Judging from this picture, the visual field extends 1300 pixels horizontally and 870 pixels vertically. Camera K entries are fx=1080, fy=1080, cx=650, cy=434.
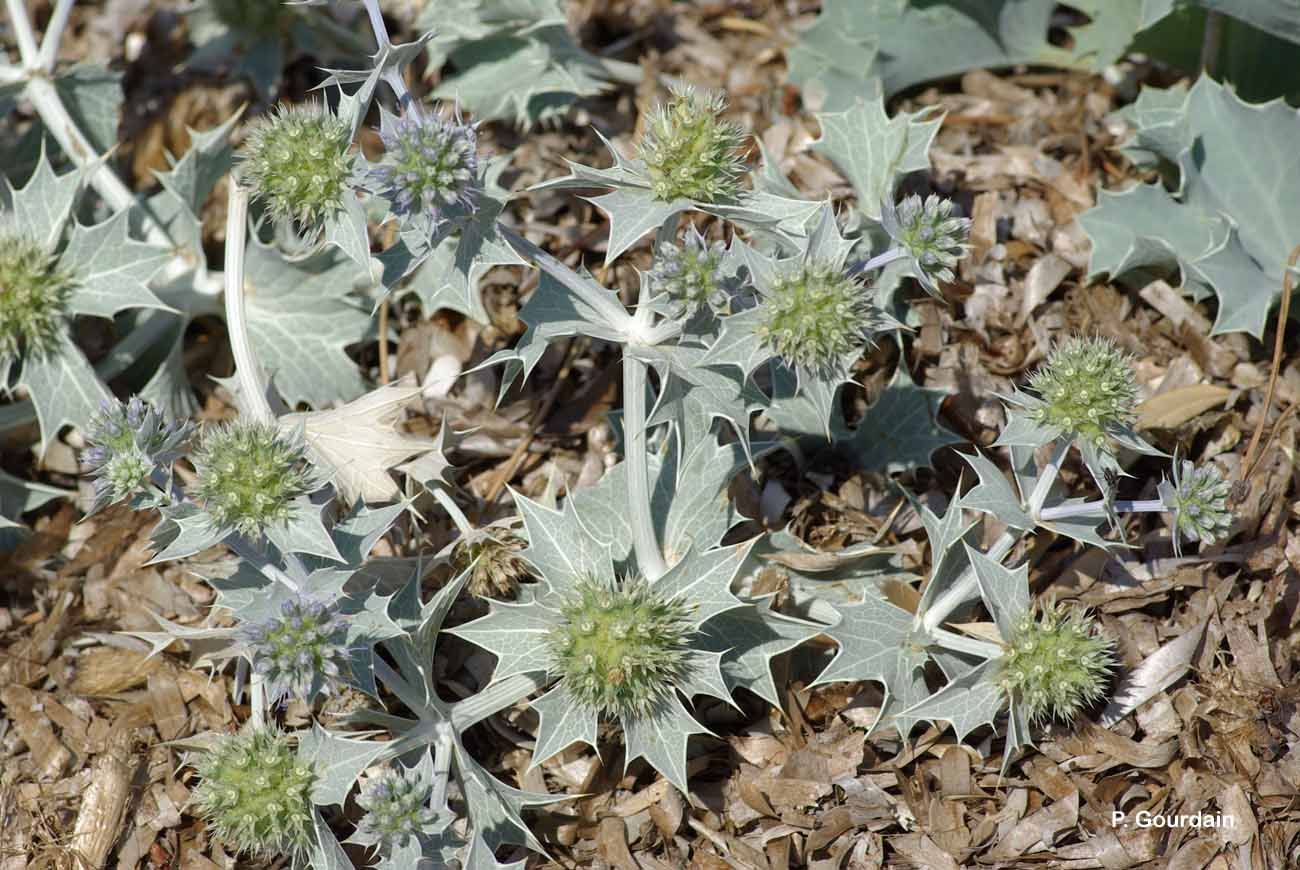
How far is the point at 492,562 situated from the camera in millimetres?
2652

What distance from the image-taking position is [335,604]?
2.19 meters

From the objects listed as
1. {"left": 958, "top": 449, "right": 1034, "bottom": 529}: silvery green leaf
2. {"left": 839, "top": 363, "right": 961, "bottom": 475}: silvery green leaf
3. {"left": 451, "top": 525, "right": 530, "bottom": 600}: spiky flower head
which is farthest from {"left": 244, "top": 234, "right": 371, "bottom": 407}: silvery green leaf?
{"left": 958, "top": 449, "right": 1034, "bottom": 529}: silvery green leaf

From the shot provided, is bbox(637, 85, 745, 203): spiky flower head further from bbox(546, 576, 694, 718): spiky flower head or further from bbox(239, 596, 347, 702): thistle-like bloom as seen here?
bbox(239, 596, 347, 702): thistle-like bloom

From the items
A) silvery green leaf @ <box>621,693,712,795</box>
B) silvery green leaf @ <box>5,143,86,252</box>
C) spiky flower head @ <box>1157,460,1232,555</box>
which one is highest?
silvery green leaf @ <box>5,143,86,252</box>

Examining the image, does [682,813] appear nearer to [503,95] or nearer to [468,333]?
[468,333]

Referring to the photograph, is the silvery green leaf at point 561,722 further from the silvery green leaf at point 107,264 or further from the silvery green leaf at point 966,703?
the silvery green leaf at point 107,264

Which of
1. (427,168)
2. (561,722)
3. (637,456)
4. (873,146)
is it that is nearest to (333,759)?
(561,722)

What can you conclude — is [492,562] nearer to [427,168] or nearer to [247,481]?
[247,481]

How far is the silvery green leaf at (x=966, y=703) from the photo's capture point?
7.59 feet

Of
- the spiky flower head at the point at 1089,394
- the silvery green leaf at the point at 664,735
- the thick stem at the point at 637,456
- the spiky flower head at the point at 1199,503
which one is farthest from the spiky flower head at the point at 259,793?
the spiky flower head at the point at 1199,503

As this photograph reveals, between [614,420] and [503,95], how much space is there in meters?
1.36

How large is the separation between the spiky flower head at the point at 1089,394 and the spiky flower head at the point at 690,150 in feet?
2.63

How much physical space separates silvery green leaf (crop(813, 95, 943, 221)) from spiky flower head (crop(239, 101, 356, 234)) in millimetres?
1359

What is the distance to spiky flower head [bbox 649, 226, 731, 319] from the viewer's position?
2225 mm
